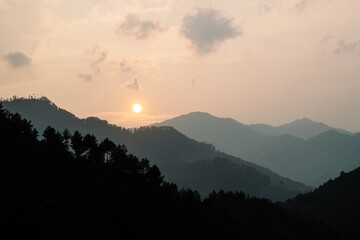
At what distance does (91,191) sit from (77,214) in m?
13.1

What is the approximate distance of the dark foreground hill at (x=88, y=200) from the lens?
51.2 metres

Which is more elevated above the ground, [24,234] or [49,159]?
[49,159]

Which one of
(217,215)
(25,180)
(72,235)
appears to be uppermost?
(25,180)

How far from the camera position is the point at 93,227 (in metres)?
57.0

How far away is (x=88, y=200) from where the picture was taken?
69250mm

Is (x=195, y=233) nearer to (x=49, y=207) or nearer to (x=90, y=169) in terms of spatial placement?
(x=90, y=169)

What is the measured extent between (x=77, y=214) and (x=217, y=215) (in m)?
64.5

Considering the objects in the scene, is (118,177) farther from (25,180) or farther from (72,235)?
(72,235)

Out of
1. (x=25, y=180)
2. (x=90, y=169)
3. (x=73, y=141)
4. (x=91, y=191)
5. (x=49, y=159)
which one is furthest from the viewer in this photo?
(x=73, y=141)

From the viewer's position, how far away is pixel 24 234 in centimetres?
4322

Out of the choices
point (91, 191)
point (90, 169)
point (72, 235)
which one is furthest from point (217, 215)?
point (72, 235)

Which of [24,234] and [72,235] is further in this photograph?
[72,235]

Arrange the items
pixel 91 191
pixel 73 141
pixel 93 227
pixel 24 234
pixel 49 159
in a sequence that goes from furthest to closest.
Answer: pixel 73 141
pixel 49 159
pixel 91 191
pixel 93 227
pixel 24 234

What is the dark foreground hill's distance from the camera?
168ft
